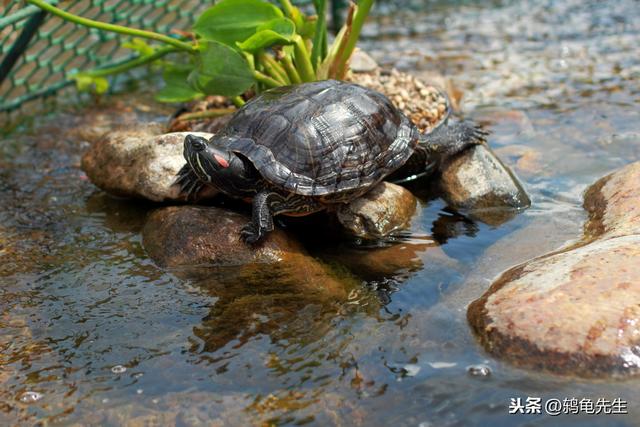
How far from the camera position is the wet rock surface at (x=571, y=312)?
109 inches

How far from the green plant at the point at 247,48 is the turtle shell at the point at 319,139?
0.36 meters

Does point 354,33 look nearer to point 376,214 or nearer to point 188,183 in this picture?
point 376,214

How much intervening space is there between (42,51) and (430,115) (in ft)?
10.8

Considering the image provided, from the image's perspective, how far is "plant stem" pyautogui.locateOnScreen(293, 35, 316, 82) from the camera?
457cm

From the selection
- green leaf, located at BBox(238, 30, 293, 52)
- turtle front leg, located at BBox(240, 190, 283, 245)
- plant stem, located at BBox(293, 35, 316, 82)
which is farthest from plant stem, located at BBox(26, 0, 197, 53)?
turtle front leg, located at BBox(240, 190, 283, 245)

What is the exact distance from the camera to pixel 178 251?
3.76 meters

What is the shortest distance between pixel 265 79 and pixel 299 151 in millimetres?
950

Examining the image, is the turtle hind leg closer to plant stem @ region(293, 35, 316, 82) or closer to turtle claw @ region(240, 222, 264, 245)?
turtle claw @ region(240, 222, 264, 245)

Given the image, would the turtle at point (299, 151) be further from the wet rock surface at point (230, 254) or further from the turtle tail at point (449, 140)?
the turtle tail at point (449, 140)

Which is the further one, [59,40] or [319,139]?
[59,40]

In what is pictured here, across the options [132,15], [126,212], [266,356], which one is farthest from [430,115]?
[132,15]

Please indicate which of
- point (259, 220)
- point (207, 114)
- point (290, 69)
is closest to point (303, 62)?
point (290, 69)

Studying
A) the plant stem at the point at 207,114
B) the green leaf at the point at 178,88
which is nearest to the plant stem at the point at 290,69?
the plant stem at the point at 207,114

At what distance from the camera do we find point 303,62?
4688mm
